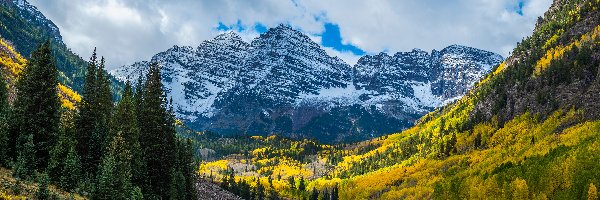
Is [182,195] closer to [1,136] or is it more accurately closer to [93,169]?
[93,169]

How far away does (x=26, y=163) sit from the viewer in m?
54.3

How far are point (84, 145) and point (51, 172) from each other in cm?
1360

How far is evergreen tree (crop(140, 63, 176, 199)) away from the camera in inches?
2928

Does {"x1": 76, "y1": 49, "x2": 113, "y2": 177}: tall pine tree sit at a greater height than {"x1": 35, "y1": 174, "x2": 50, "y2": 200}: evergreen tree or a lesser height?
greater

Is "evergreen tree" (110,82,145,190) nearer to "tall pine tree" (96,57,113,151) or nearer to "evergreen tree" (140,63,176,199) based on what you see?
"tall pine tree" (96,57,113,151)

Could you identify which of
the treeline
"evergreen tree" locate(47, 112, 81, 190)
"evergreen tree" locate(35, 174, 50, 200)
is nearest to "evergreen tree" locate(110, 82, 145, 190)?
the treeline

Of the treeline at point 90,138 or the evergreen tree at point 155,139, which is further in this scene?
the evergreen tree at point 155,139

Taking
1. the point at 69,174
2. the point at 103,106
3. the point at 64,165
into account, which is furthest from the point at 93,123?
the point at 69,174

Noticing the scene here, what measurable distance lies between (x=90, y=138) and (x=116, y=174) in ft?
52.2

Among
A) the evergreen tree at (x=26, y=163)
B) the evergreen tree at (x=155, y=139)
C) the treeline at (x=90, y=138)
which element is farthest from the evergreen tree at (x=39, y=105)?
the evergreen tree at (x=155, y=139)

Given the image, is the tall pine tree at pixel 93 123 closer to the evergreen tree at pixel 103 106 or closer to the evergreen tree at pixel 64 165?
the evergreen tree at pixel 103 106

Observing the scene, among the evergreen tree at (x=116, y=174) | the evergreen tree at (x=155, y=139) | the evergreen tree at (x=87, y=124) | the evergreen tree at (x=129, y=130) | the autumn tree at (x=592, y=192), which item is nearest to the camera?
the evergreen tree at (x=116, y=174)

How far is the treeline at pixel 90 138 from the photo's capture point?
181 feet

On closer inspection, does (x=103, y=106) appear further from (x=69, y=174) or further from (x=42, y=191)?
(x=42, y=191)
